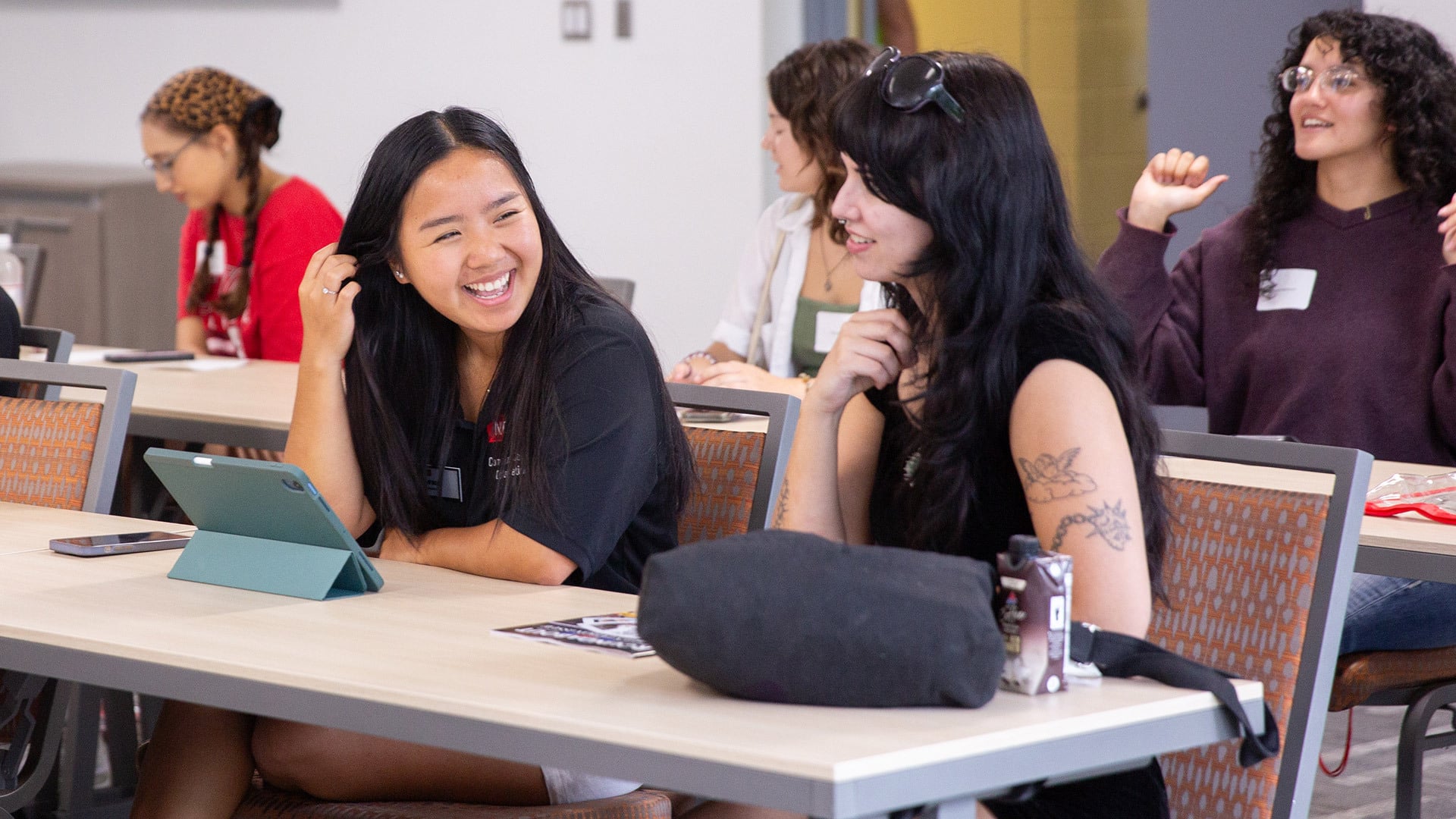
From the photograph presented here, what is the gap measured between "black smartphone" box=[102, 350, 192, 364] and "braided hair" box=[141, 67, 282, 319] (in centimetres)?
23

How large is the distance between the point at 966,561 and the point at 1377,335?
2.07 metres

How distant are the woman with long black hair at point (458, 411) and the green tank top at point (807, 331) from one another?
1.60 metres

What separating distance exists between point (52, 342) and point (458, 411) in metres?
1.15

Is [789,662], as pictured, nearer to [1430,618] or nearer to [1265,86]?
[1430,618]

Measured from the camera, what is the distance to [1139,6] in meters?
4.83

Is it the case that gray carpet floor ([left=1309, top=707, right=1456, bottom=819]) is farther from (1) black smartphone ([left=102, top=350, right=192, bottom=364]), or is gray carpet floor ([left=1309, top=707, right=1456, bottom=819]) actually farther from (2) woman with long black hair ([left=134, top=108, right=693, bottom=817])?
(1) black smartphone ([left=102, top=350, right=192, bottom=364])

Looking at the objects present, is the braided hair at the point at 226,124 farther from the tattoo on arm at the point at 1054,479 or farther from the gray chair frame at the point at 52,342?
the tattoo on arm at the point at 1054,479

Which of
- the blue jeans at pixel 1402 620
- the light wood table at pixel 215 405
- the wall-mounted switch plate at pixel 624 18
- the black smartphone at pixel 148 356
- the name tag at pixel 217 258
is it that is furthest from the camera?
the wall-mounted switch plate at pixel 624 18

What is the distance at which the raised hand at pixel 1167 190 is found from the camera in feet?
10.2

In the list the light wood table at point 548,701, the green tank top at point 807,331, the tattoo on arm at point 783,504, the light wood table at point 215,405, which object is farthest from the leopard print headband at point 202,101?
the tattoo on arm at point 783,504

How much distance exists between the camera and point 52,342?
2.84 m

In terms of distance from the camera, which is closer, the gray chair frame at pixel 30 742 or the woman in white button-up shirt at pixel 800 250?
the gray chair frame at pixel 30 742

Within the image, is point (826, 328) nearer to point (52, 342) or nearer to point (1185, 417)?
point (1185, 417)

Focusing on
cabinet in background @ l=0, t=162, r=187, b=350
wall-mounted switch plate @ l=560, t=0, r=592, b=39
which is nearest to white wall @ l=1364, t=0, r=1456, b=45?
wall-mounted switch plate @ l=560, t=0, r=592, b=39
